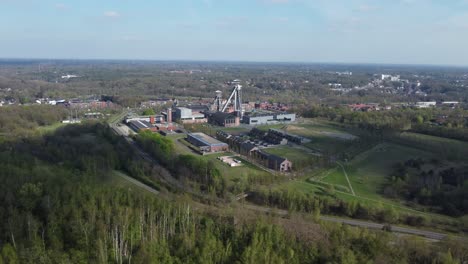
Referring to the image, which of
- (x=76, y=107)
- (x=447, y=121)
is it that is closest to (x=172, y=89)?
(x=76, y=107)

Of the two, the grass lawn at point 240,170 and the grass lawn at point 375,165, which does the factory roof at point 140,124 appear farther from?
the grass lawn at point 375,165

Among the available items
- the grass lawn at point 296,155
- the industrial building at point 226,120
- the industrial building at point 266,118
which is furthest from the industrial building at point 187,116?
the grass lawn at point 296,155

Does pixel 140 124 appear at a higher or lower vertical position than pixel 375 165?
higher

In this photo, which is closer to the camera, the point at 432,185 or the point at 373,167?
the point at 432,185

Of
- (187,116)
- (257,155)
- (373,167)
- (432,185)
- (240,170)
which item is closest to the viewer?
(432,185)

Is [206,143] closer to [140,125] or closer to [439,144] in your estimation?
[140,125]

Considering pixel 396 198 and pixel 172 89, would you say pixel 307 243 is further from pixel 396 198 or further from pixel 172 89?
pixel 172 89

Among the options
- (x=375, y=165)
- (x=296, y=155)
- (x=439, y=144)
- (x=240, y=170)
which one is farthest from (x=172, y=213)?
(x=439, y=144)

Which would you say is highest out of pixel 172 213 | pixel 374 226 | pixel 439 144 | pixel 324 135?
pixel 439 144
